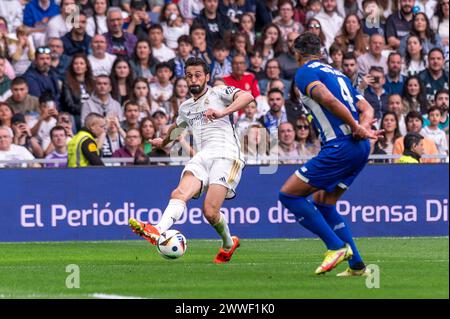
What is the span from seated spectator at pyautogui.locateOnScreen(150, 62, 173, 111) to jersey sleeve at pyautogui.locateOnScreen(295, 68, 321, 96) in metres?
9.08

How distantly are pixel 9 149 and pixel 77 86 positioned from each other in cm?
207

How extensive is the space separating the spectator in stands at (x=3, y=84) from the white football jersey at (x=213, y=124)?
658 centimetres

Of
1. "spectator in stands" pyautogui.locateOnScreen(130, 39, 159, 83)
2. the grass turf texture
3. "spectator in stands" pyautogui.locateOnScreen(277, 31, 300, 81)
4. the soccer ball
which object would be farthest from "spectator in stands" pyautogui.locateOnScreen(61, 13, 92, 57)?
the soccer ball

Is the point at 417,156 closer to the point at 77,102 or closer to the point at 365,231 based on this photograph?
the point at 365,231

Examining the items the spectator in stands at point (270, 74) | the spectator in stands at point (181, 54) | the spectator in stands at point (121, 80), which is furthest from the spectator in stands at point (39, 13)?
the spectator in stands at point (270, 74)

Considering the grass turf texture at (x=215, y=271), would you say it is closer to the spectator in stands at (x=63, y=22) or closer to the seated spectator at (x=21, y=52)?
the seated spectator at (x=21, y=52)

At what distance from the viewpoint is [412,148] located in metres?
20.2

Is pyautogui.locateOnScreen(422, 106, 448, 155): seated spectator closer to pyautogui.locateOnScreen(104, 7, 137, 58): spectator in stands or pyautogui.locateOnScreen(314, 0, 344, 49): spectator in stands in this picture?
pyautogui.locateOnScreen(314, 0, 344, 49): spectator in stands

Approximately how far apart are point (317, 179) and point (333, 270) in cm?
138

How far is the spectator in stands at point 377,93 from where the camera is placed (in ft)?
71.8

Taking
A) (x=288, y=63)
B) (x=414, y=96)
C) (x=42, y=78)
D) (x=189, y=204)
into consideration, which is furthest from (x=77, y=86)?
(x=414, y=96)

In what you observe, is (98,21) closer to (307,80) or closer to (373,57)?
(373,57)

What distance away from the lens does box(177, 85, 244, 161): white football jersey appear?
14234 millimetres
